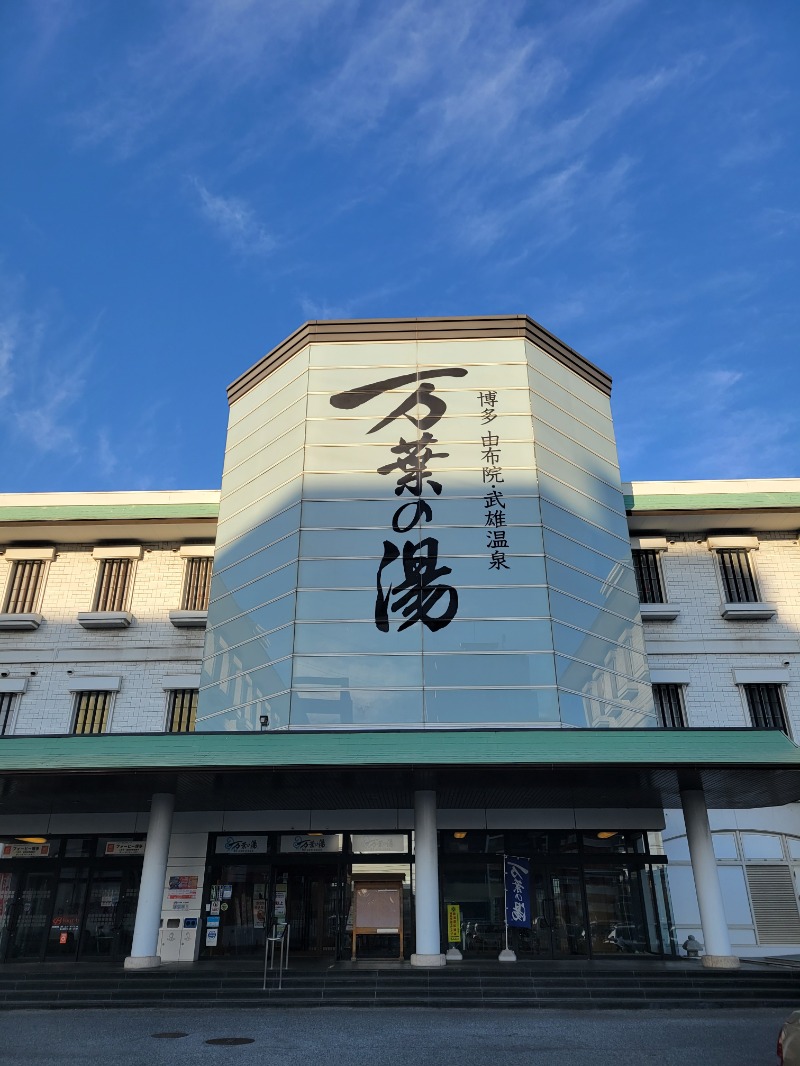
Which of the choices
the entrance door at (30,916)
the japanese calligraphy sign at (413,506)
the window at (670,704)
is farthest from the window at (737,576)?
the entrance door at (30,916)

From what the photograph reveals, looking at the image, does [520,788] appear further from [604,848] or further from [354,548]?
[354,548]

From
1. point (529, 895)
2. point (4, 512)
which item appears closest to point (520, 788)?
point (529, 895)

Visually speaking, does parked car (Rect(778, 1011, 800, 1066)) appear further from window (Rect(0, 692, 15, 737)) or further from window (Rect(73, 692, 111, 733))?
window (Rect(0, 692, 15, 737))

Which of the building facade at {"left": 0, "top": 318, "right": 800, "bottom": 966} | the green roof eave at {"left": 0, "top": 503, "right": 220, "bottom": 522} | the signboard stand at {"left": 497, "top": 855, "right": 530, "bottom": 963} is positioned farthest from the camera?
the green roof eave at {"left": 0, "top": 503, "right": 220, "bottom": 522}

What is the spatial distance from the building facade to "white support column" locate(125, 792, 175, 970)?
7 cm

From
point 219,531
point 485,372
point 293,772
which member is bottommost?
point 293,772

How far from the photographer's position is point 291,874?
21.4 metres

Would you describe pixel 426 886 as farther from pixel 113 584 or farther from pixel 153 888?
pixel 113 584

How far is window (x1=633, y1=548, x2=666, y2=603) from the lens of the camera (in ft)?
85.8

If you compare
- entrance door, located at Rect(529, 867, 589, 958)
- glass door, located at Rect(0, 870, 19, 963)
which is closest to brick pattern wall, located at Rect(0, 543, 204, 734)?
glass door, located at Rect(0, 870, 19, 963)

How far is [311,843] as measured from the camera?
2152 centimetres

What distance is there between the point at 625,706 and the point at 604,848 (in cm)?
380

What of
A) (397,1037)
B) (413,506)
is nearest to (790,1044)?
(397,1037)

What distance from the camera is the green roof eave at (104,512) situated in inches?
1017
